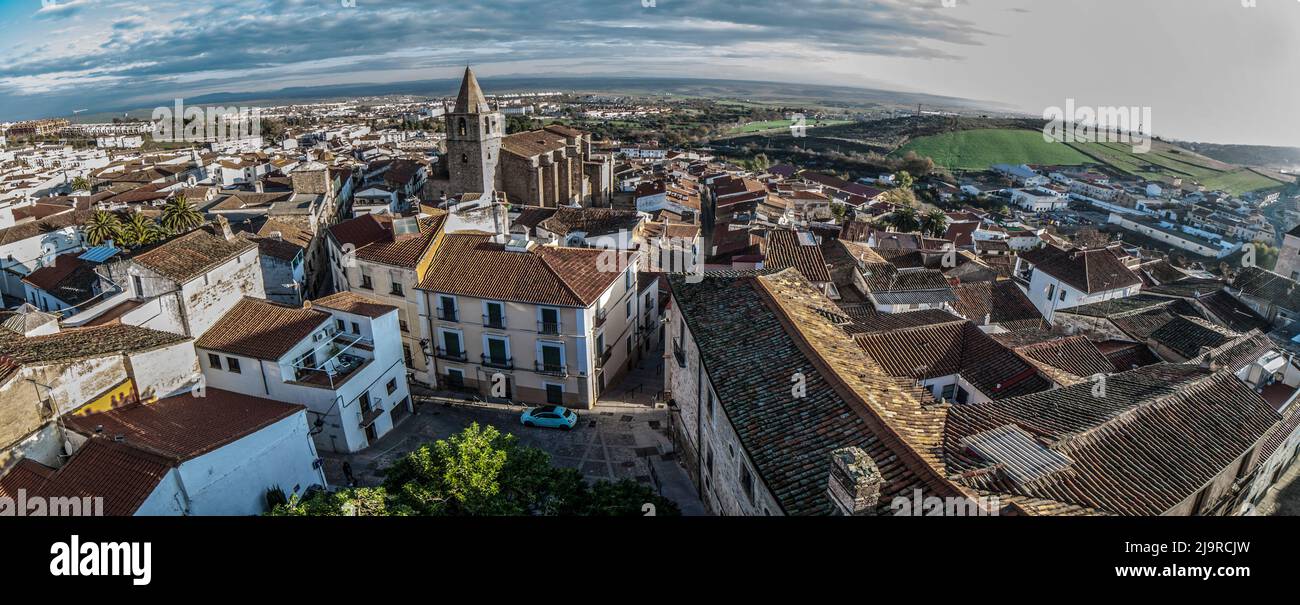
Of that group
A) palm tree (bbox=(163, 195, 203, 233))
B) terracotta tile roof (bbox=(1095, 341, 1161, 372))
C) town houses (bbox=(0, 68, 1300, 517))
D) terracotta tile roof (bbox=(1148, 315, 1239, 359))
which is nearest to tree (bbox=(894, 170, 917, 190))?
town houses (bbox=(0, 68, 1300, 517))

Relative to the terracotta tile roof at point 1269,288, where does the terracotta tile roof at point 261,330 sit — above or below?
above

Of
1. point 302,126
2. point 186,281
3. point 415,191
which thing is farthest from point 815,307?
point 302,126

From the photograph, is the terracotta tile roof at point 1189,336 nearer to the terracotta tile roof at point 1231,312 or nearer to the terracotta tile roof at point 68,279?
the terracotta tile roof at point 1231,312

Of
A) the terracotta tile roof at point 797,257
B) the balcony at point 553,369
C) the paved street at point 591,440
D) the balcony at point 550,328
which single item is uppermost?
the terracotta tile roof at point 797,257

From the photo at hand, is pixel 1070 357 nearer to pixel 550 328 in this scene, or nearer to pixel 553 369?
pixel 550 328

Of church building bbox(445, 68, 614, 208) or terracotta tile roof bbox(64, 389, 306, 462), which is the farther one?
church building bbox(445, 68, 614, 208)

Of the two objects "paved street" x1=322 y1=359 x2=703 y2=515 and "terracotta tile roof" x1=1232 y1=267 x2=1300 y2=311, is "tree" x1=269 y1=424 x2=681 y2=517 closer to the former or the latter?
"paved street" x1=322 y1=359 x2=703 y2=515

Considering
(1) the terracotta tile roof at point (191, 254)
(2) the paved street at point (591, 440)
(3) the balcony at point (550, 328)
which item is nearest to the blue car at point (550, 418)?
(2) the paved street at point (591, 440)
